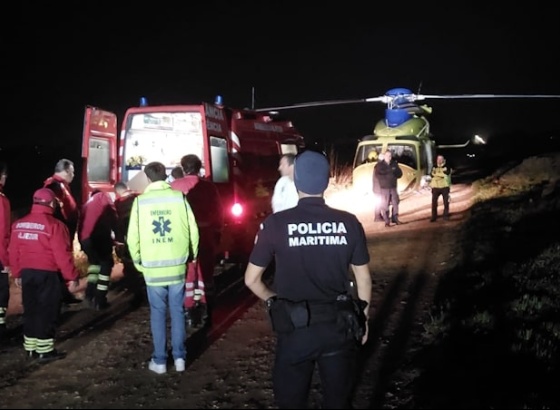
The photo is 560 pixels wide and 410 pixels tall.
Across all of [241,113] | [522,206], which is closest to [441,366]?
[241,113]

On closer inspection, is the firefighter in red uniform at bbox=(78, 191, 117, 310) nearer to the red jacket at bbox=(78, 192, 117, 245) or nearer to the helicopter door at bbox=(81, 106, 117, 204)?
the red jacket at bbox=(78, 192, 117, 245)

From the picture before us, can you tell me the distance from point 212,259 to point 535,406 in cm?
370

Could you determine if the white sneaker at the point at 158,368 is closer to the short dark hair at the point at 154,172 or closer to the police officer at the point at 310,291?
the short dark hair at the point at 154,172

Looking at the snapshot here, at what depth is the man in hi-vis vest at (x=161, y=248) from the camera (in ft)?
17.1

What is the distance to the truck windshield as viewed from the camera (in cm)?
937

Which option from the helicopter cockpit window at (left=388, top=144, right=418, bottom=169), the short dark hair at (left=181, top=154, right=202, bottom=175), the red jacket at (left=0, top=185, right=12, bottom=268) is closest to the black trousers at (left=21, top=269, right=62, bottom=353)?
the red jacket at (left=0, top=185, right=12, bottom=268)

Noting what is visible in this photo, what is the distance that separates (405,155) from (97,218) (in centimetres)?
1253

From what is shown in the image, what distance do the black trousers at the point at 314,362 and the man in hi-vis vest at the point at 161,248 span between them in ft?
6.89

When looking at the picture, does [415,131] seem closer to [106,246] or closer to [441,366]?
[106,246]

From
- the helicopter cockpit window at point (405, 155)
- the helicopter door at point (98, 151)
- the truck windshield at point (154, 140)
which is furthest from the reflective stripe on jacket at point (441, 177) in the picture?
the helicopter door at point (98, 151)

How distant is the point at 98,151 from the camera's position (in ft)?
31.6

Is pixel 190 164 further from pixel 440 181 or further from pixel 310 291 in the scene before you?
pixel 440 181

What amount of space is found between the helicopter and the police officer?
49.6 feet

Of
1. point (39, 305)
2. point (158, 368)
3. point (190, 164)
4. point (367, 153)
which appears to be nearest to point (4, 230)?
point (39, 305)
